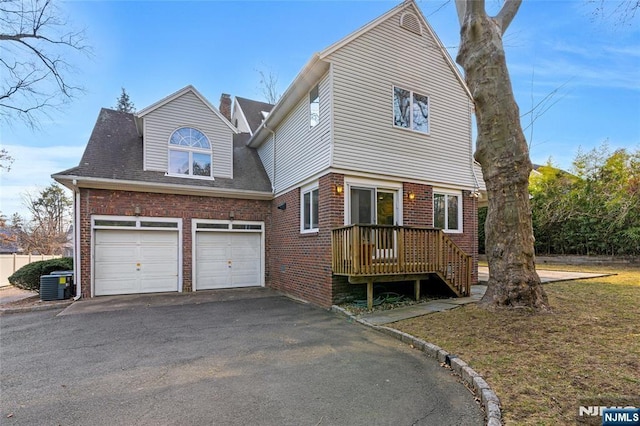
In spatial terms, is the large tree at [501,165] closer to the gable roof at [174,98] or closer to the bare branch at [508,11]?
the bare branch at [508,11]

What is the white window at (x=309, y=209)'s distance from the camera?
9.04m

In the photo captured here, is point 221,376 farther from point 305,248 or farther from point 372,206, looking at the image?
point 372,206

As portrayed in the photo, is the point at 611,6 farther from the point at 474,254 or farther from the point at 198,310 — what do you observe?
the point at 198,310

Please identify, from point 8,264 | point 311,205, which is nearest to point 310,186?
point 311,205

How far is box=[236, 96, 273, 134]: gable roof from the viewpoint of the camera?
51.7 feet

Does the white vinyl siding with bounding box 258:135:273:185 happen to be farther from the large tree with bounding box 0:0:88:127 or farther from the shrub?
the shrub

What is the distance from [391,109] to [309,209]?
368 cm

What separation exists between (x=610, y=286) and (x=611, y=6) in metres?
6.97

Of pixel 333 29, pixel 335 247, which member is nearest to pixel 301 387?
pixel 335 247

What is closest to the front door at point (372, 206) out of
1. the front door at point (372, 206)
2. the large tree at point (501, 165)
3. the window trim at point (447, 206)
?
the front door at point (372, 206)

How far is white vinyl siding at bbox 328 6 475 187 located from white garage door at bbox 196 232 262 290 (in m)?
5.41

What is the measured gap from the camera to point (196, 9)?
1012 cm

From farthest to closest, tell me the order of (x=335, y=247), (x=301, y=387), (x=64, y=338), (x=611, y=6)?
(x=335, y=247) → (x=611, y=6) → (x=64, y=338) → (x=301, y=387)

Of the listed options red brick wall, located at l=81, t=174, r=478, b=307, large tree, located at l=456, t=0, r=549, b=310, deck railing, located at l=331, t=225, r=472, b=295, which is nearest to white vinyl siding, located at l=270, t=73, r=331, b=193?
red brick wall, located at l=81, t=174, r=478, b=307
